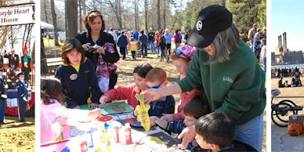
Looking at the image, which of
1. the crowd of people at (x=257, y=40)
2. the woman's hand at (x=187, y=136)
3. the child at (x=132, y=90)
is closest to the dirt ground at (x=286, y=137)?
the crowd of people at (x=257, y=40)

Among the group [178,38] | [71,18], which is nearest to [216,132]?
[178,38]

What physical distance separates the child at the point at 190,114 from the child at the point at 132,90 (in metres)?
0.16

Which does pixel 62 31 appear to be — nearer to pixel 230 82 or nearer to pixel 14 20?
pixel 14 20

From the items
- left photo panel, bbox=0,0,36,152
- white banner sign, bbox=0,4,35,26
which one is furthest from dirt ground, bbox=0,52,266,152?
white banner sign, bbox=0,4,35,26

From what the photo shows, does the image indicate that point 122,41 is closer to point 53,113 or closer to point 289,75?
point 53,113

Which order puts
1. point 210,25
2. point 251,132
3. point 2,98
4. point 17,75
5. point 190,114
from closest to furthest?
point 210,25
point 251,132
point 190,114
point 17,75
point 2,98

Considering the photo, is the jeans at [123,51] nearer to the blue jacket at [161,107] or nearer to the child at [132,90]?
the child at [132,90]

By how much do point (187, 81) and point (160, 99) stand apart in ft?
0.72

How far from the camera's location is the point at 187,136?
4.91 ft

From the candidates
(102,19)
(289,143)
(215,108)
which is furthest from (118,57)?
(289,143)

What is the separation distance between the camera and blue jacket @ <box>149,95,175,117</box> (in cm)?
164

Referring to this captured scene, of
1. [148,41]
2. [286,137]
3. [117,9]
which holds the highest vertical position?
[117,9]

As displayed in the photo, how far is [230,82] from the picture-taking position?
1.27 meters

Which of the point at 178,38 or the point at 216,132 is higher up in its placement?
the point at 178,38
